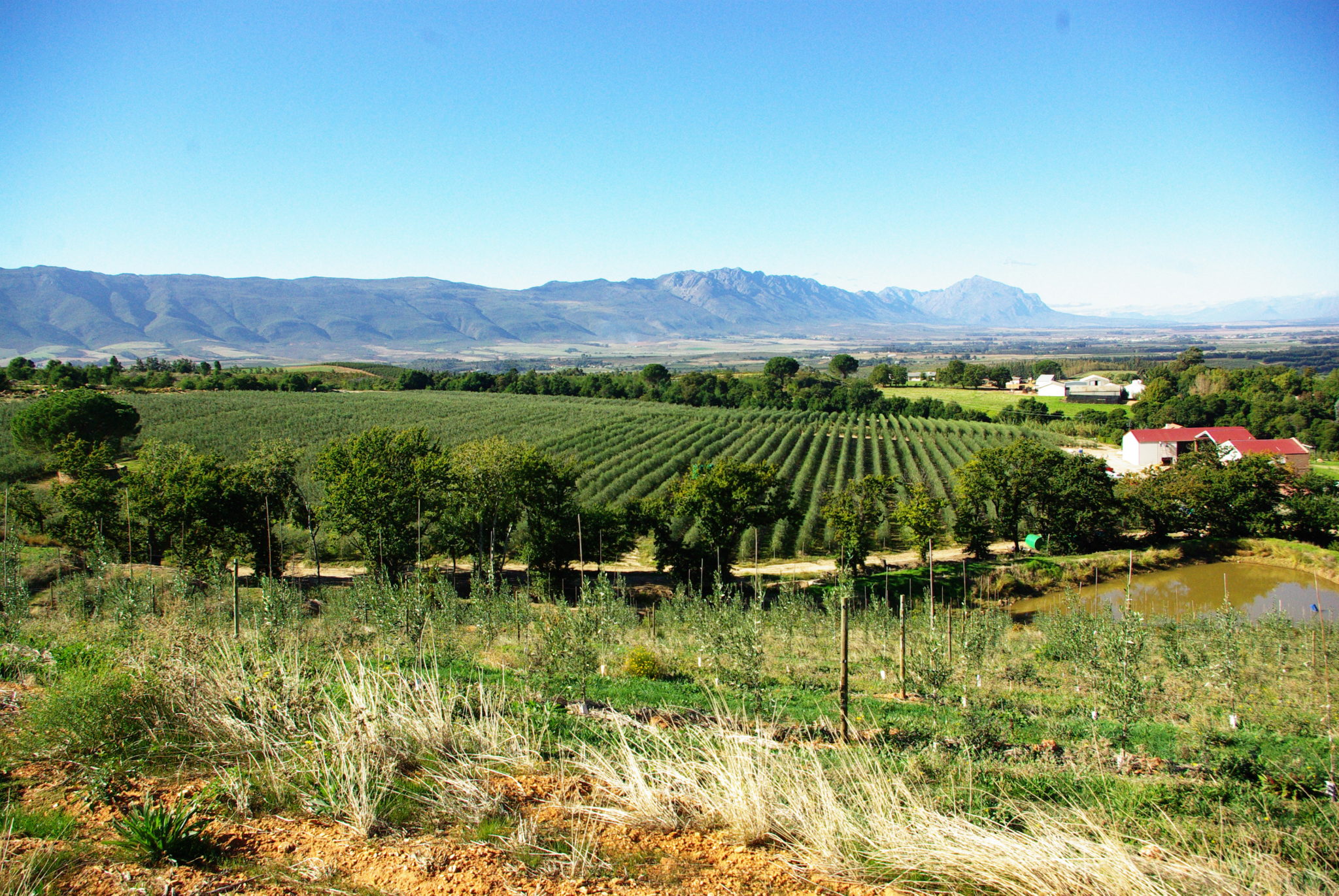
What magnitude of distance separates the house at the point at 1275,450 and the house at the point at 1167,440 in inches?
42.9

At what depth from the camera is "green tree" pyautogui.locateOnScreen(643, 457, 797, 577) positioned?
2478 cm

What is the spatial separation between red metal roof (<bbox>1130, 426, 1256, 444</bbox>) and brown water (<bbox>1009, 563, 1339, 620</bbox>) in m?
21.3

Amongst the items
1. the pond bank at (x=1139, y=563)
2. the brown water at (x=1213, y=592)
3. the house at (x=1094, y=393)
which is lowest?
the brown water at (x=1213, y=592)

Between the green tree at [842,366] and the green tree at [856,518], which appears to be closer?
the green tree at [856,518]

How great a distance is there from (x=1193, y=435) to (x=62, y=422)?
72.0 metres

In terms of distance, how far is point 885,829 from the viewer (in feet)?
15.4

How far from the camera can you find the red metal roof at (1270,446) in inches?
1686

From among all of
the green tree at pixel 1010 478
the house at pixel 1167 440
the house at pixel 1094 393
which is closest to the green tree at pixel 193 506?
the green tree at pixel 1010 478

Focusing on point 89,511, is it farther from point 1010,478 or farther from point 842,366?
point 842,366

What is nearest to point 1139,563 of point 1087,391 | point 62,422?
point 62,422

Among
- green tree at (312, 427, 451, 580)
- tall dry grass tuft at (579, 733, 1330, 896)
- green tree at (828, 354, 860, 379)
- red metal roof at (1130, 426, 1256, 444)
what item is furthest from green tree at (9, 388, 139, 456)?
green tree at (828, 354, 860, 379)

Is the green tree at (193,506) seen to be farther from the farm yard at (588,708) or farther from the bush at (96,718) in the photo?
the bush at (96,718)

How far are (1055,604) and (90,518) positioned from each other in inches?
1263

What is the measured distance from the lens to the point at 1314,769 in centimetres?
759
